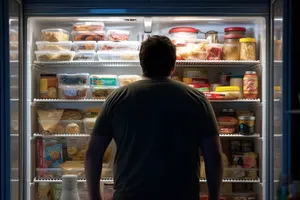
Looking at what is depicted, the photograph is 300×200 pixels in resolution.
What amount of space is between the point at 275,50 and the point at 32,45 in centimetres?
167

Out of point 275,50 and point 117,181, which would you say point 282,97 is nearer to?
point 275,50

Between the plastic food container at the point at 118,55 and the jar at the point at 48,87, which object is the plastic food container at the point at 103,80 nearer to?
the plastic food container at the point at 118,55

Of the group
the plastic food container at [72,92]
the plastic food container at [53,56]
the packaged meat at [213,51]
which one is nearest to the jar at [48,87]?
the plastic food container at [72,92]

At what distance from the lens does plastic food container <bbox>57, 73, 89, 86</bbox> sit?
11.1ft

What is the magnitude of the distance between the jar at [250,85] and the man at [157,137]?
3.73 feet

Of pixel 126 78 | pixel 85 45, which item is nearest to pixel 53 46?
pixel 85 45

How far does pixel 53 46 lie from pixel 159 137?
1.49 meters

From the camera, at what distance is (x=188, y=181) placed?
221cm

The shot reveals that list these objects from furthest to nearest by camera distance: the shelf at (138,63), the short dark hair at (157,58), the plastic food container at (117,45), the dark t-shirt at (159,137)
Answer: the plastic food container at (117,45) → the shelf at (138,63) → the short dark hair at (157,58) → the dark t-shirt at (159,137)

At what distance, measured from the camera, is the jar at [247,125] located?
3.34 meters

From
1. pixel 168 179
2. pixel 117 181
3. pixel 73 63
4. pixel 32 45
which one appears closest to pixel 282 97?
pixel 168 179

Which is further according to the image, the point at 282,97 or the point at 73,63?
the point at 73,63

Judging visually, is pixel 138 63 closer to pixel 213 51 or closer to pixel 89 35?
pixel 89 35

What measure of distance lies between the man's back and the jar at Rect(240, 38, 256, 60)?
1.24 meters
